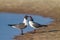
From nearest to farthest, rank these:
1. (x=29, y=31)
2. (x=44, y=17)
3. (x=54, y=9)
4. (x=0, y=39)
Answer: (x=0, y=39), (x=29, y=31), (x=44, y=17), (x=54, y=9)

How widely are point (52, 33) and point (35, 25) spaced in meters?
0.99

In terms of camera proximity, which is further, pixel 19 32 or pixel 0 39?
pixel 19 32

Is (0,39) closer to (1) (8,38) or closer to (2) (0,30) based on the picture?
(1) (8,38)

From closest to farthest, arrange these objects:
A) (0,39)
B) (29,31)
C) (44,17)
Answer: (0,39), (29,31), (44,17)

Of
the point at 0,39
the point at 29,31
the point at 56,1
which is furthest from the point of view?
the point at 56,1

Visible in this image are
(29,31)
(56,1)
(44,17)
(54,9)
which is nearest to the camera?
(29,31)

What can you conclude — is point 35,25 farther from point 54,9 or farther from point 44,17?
point 54,9

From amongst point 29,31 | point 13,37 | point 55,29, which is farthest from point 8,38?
point 55,29

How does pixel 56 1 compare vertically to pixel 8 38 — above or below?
above

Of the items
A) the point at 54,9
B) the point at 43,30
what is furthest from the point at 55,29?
the point at 54,9

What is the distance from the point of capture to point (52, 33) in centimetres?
1848

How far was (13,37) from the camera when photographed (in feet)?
60.5

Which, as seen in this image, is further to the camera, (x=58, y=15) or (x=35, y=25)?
(x=58, y=15)

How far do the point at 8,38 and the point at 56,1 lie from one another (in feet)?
36.3
